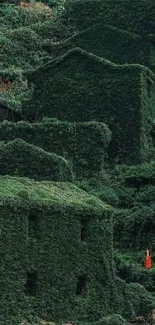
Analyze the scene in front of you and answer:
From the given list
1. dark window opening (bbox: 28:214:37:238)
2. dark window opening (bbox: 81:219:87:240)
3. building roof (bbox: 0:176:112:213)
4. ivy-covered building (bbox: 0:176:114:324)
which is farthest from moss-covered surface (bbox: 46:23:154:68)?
dark window opening (bbox: 28:214:37:238)

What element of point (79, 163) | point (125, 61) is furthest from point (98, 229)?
point (125, 61)

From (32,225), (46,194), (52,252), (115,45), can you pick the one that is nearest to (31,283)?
(52,252)

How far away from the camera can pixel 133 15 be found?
210ft

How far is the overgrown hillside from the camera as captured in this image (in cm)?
3083

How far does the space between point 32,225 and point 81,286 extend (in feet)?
8.36

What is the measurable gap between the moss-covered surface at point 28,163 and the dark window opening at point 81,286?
291 inches

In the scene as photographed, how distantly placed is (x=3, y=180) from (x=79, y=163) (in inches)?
457

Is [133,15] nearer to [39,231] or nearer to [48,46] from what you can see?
[48,46]

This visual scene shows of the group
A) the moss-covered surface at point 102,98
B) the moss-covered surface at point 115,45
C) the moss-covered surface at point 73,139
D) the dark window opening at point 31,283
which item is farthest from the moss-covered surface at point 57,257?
the moss-covered surface at point 115,45

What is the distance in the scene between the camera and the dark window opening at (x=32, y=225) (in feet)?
101

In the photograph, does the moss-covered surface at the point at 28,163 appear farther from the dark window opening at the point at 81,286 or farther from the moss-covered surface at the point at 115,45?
the moss-covered surface at the point at 115,45

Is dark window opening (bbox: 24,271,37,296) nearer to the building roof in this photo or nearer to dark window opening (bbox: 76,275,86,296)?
dark window opening (bbox: 76,275,86,296)

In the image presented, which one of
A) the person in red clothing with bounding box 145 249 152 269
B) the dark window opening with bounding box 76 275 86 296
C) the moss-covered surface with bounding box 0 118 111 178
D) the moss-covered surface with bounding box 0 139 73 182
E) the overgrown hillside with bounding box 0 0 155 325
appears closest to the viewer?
the overgrown hillside with bounding box 0 0 155 325

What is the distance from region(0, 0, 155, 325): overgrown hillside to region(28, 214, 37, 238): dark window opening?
0.03 m
